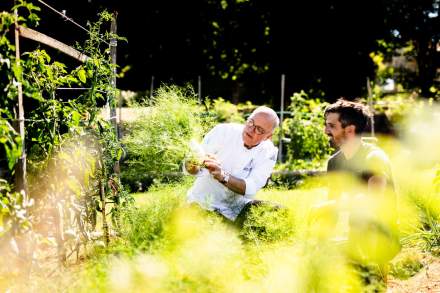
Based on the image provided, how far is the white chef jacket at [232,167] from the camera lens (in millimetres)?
4449

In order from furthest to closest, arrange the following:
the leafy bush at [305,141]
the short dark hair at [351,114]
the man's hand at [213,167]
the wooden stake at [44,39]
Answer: the leafy bush at [305,141]
the man's hand at [213,167]
the short dark hair at [351,114]
the wooden stake at [44,39]

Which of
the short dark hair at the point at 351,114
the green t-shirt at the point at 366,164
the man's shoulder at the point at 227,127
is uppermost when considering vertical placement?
the short dark hair at the point at 351,114

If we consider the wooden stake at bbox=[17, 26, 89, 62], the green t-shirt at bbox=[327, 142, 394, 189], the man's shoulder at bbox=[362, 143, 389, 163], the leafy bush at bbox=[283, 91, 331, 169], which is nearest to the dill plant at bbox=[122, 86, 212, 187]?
the wooden stake at bbox=[17, 26, 89, 62]

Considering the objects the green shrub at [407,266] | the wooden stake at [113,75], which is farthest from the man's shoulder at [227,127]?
the green shrub at [407,266]

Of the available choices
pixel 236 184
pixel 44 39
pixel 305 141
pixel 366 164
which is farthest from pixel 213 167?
pixel 305 141

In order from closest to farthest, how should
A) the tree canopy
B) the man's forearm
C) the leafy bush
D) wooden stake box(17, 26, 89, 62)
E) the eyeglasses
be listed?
wooden stake box(17, 26, 89, 62) → the man's forearm → the eyeglasses → the leafy bush → the tree canopy

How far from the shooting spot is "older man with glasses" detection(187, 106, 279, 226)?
4.27 m

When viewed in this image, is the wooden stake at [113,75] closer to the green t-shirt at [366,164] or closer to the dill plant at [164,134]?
the dill plant at [164,134]

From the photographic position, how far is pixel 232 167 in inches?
181

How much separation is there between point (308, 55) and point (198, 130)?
48.0ft

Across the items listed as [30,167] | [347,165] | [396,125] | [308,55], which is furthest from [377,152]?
[308,55]

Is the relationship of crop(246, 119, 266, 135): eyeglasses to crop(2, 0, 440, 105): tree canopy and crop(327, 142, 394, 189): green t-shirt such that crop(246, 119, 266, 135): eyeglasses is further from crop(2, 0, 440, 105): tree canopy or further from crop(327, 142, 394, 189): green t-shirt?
crop(2, 0, 440, 105): tree canopy

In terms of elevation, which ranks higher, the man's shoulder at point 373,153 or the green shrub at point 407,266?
the man's shoulder at point 373,153

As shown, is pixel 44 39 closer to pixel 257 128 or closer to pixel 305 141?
pixel 257 128
